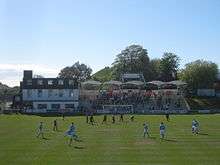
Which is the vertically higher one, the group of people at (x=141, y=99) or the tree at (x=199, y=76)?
the tree at (x=199, y=76)

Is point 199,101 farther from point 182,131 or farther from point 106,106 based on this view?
point 182,131

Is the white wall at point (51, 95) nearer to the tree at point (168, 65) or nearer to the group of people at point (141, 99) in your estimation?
the group of people at point (141, 99)

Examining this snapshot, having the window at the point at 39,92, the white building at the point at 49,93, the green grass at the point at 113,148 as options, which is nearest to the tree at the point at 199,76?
the white building at the point at 49,93

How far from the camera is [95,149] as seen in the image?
40.3m

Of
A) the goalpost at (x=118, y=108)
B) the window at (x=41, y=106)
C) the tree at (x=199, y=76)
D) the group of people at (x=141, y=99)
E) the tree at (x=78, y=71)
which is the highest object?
the tree at (x=78, y=71)

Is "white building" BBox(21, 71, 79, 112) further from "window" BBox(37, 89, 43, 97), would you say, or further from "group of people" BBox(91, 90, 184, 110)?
"group of people" BBox(91, 90, 184, 110)

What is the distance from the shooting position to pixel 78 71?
183750mm

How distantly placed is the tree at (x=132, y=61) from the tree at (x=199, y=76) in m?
24.3

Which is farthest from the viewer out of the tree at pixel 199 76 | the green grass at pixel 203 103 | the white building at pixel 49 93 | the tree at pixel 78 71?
the tree at pixel 78 71

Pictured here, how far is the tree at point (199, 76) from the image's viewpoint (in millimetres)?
133375

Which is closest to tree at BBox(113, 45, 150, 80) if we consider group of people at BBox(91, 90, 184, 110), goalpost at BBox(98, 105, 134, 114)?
group of people at BBox(91, 90, 184, 110)

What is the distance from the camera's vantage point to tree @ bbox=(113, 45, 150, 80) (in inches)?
6201

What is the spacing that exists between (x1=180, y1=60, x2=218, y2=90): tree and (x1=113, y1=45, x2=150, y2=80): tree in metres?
24.3

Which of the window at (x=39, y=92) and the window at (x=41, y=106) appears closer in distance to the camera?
the window at (x=41, y=106)
